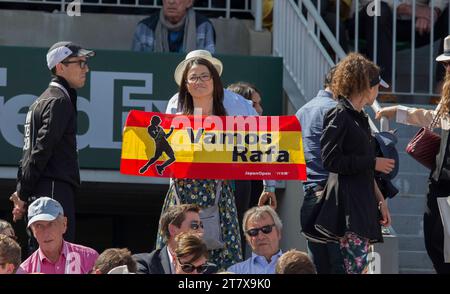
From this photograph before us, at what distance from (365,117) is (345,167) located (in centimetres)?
47

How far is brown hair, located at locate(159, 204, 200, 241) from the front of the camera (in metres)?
9.98

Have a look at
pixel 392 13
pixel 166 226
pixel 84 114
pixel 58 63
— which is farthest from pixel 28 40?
pixel 166 226

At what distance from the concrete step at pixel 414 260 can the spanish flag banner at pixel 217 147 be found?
2063 millimetres

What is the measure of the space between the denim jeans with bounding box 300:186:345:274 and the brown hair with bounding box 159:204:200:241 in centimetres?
80

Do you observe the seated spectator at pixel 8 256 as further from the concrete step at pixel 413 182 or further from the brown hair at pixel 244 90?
the concrete step at pixel 413 182

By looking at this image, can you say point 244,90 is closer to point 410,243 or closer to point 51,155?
point 410,243

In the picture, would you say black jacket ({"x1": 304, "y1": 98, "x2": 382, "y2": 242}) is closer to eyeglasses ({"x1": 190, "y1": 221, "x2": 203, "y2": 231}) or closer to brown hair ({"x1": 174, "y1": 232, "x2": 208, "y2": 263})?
eyeglasses ({"x1": 190, "y1": 221, "x2": 203, "y2": 231})

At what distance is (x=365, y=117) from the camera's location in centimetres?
1016

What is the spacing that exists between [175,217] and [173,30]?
4.80 metres

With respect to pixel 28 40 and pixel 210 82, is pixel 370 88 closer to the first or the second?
pixel 210 82

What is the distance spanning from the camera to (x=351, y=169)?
987 centimetres

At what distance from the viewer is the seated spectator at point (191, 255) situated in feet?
29.4

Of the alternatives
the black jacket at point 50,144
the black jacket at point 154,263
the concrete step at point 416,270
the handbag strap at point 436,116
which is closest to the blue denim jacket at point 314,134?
the handbag strap at point 436,116

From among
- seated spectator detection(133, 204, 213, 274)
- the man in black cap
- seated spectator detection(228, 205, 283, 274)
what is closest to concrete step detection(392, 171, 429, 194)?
seated spectator detection(228, 205, 283, 274)
